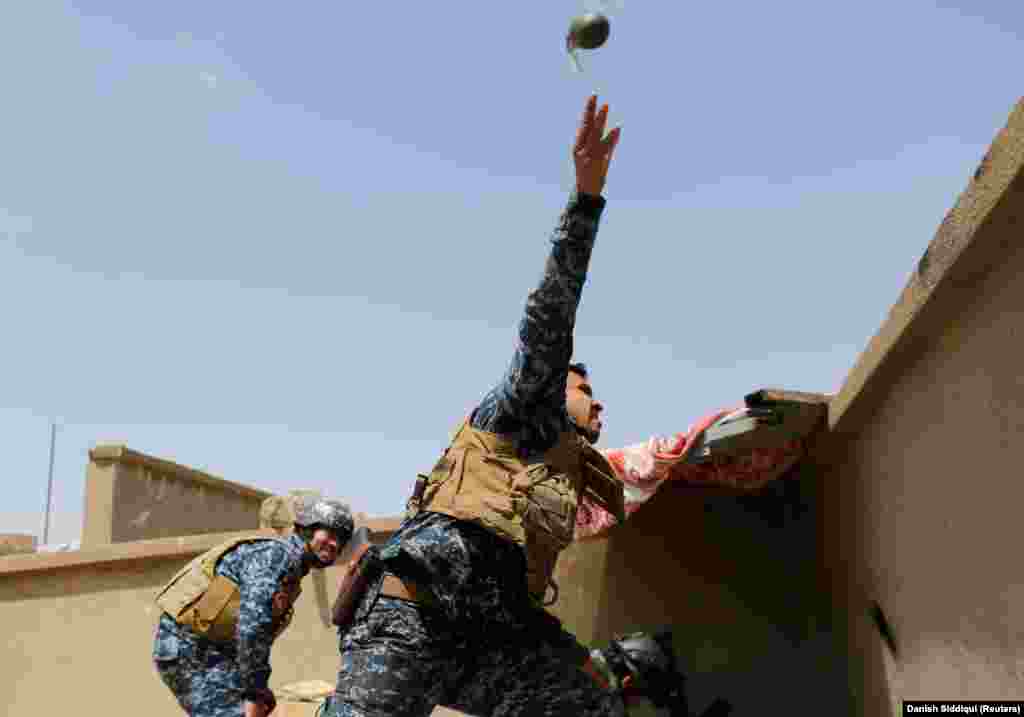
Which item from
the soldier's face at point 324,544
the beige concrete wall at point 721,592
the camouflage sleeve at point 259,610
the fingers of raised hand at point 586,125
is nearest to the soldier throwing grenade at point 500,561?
the fingers of raised hand at point 586,125

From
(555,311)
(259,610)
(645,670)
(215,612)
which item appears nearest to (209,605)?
(215,612)

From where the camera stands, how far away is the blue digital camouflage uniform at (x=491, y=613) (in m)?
3.01

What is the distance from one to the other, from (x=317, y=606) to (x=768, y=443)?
2.94 m

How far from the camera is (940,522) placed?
3.54 m

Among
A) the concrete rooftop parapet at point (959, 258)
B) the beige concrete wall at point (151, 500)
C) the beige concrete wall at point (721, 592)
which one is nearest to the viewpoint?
the concrete rooftop parapet at point (959, 258)

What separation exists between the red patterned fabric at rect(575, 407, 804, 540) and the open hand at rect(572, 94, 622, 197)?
2094mm

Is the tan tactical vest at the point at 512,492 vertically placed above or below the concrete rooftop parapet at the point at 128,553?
below

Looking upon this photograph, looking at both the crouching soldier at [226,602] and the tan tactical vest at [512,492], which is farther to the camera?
the crouching soldier at [226,602]

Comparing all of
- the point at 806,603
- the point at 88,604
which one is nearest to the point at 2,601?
the point at 88,604

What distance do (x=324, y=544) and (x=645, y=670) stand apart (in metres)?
1.82

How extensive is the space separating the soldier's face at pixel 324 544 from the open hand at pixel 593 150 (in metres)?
1.70

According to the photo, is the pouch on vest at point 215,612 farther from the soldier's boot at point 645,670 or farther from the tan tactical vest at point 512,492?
the soldier's boot at point 645,670

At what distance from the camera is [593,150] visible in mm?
2953

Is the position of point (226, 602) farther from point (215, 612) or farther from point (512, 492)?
point (512, 492)
